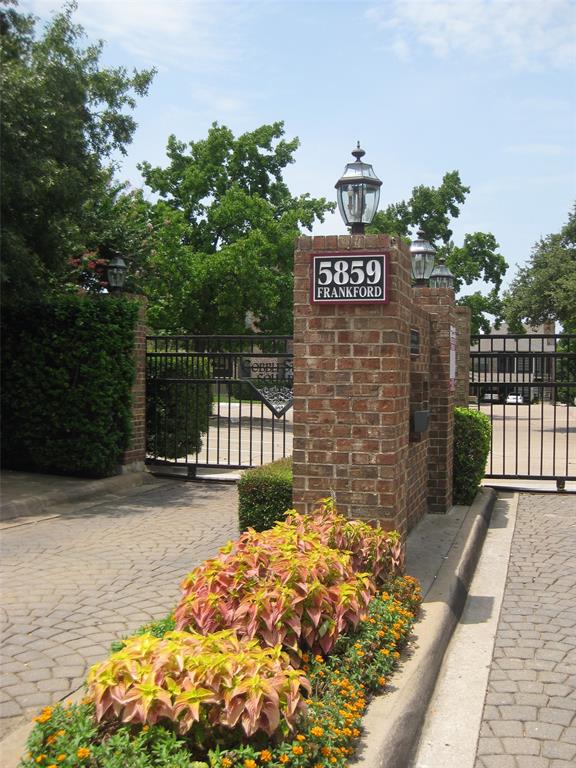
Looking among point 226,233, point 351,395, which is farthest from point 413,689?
point 226,233

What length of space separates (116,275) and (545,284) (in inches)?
732

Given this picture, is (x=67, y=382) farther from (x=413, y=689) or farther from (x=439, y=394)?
(x=413, y=689)

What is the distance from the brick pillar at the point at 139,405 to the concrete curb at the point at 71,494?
0.18 metres

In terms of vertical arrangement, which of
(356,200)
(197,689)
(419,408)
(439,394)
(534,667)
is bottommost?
(534,667)

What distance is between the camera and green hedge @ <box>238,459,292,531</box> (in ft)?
19.8

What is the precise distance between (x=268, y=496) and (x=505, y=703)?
9.15 feet

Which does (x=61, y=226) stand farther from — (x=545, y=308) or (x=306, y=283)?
(x=545, y=308)

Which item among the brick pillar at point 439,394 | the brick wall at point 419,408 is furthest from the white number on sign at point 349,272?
the brick pillar at point 439,394

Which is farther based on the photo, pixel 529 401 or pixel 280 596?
pixel 529 401

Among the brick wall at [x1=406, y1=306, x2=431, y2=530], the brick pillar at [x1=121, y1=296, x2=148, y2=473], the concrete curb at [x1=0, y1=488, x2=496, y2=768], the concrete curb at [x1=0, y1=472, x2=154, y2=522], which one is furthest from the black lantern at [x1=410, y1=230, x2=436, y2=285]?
the concrete curb at [x1=0, y1=472, x2=154, y2=522]

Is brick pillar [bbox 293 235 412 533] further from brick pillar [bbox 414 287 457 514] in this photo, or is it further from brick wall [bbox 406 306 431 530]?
brick pillar [bbox 414 287 457 514]

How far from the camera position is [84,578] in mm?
5625

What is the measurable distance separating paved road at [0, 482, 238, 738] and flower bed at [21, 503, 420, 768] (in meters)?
0.78

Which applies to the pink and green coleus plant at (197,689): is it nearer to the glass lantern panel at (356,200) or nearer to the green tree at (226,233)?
the glass lantern panel at (356,200)
